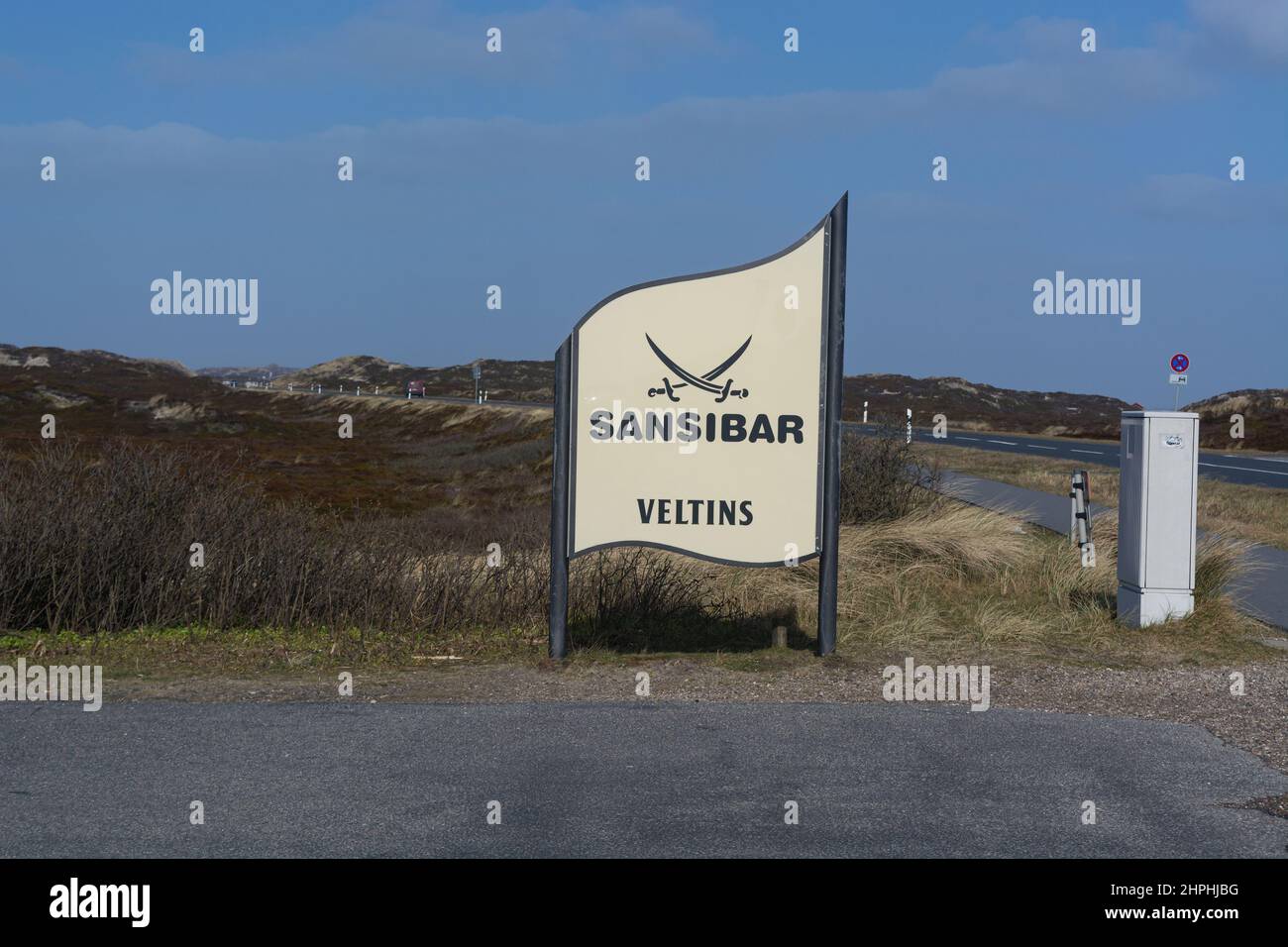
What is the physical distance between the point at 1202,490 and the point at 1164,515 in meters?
14.6

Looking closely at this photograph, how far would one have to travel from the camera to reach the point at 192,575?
382 inches

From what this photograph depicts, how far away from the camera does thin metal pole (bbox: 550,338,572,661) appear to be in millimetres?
8234

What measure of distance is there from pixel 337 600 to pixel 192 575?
1.13 m

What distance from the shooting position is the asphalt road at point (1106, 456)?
2733cm

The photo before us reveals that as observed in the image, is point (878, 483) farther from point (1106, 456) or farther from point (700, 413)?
point (1106, 456)

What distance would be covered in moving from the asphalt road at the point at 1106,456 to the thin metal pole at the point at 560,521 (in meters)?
13.8

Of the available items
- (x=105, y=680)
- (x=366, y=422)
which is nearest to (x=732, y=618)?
→ (x=105, y=680)

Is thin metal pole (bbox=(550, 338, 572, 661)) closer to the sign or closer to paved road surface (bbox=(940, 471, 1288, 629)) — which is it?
the sign

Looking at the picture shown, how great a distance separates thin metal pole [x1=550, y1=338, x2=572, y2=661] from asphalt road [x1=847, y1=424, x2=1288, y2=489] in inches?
545

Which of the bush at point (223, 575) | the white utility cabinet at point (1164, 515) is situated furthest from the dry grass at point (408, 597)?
the white utility cabinet at point (1164, 515)

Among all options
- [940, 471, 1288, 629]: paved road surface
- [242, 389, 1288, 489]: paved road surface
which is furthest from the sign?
[242, 389, 1288, 489]: paved road surface

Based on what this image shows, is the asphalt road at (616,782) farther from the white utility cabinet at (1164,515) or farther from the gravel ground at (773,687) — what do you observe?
the white utility cabinet at (1164,515)

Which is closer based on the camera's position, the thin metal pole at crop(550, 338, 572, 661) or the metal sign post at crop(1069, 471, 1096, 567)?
the thin metal pole at crop(550, 338, 572, 661)

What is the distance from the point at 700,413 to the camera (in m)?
8.36
